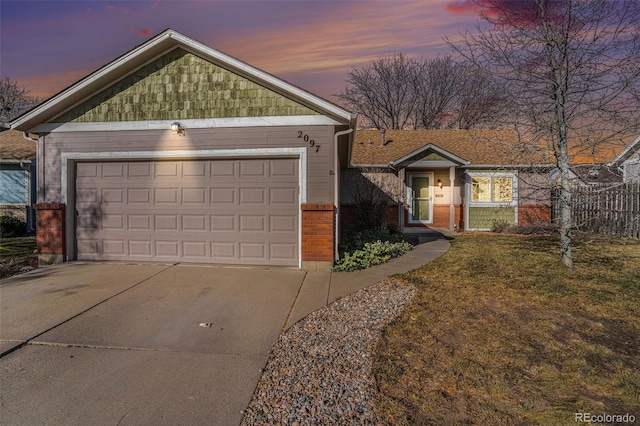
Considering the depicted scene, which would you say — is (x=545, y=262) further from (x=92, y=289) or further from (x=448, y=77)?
(x=448, y=77)

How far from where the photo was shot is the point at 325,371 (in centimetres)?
343

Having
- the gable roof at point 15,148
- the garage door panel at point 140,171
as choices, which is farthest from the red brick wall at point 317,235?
the gable roof at point 15,148

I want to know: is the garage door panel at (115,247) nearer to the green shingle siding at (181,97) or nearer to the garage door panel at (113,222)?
the garage door panel at (113,222)

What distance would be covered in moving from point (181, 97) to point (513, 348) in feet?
24.2

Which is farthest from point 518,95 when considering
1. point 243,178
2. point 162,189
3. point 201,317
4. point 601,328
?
point 162,189

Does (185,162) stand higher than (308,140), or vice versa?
(308,140)

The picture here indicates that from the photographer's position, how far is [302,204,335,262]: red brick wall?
7230mm

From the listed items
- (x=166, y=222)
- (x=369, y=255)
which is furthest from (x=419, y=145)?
(x=166, y=222)

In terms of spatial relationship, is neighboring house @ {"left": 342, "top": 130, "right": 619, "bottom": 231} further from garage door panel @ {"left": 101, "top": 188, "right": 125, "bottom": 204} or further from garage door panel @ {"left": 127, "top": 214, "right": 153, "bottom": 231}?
garage door panel @ {"left": 101, "top": 188, "right": 125, "bottom": 204}

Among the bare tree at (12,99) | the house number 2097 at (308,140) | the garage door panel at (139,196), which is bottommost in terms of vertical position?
the garage door panel at (139,196)

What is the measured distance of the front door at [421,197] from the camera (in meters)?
15.2

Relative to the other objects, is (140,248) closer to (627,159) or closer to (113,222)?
(113,222)

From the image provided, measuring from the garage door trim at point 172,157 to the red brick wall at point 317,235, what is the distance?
156 mm

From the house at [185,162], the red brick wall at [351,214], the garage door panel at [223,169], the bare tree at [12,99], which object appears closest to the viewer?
the house at [185,162]
